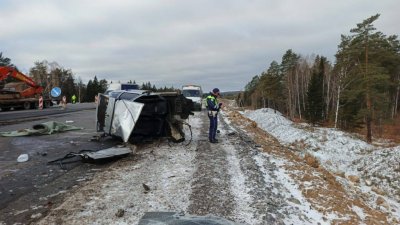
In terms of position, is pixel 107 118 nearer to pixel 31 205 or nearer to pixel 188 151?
pixel 188 151

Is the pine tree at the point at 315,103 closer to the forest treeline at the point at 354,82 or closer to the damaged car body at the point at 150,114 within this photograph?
the forest treeline at the point at 354,82

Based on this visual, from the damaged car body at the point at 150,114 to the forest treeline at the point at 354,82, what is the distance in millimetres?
21036

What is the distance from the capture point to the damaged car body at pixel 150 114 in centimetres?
1177

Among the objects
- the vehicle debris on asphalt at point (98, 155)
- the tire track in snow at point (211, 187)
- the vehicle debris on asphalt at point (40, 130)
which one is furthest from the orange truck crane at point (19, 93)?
the tire track in snow at point (211, 187)

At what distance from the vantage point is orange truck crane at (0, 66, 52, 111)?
30.2 m

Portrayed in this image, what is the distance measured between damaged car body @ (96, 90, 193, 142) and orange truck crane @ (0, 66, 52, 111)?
1932 centimetres

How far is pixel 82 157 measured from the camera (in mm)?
9234

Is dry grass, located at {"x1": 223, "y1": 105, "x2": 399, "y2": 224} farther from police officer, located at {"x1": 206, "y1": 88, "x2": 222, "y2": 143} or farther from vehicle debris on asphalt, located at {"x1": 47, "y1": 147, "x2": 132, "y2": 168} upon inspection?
police officer, located at {"x1": 206, "y1": 88, "x2": 222, "y2": 143}

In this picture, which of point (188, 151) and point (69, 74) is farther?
point (69, 74)

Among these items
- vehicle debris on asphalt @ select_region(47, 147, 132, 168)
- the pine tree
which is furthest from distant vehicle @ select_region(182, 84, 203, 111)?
vehicle debris on asphalt @ select_region(47, 147, 132, 168)

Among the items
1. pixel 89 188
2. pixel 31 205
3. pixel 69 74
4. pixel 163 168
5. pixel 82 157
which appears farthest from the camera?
pixel 69 74

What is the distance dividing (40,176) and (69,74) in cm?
9962

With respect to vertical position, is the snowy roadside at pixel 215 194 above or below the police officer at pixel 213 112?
below

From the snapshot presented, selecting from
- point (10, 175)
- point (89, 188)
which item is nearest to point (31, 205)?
point (89, 188)
